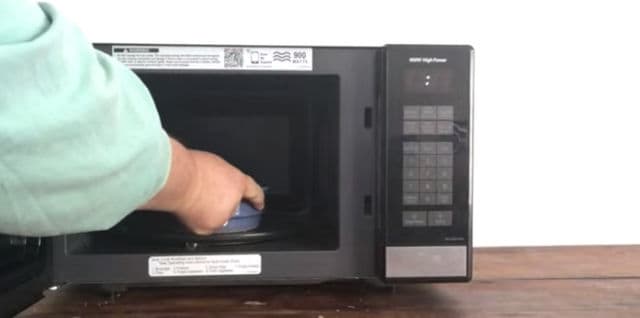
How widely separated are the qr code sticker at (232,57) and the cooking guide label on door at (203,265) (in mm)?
176

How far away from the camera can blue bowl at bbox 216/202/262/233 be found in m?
0.70

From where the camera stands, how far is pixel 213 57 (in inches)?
25.3

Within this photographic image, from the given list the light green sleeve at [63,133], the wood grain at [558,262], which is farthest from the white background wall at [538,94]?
the light green sleeve at [63,133]

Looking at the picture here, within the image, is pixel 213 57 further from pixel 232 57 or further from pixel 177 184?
pixel 177 184

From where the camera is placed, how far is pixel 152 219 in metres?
0.74

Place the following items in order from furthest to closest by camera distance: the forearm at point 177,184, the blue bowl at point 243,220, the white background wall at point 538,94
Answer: the white background wall at point 538,94
the blue bowl at point 243,220
the forearm at point 177,184

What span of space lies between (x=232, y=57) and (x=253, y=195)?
0.16m

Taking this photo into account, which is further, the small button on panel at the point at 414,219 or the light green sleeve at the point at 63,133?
the small button on panel at the point at 414,219

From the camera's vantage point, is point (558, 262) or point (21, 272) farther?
point (558, 262)

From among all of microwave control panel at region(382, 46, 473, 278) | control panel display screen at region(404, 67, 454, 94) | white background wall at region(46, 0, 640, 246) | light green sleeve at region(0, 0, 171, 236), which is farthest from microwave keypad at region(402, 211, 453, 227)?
white background wall at region(46, 0, 640, 246)

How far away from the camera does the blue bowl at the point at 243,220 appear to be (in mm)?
695

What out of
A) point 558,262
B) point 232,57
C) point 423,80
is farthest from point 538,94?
point 232,57

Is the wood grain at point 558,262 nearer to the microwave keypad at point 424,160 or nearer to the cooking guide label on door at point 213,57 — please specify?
the microwave keypad at point 424,160

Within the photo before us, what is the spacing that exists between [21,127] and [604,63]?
88 cm
